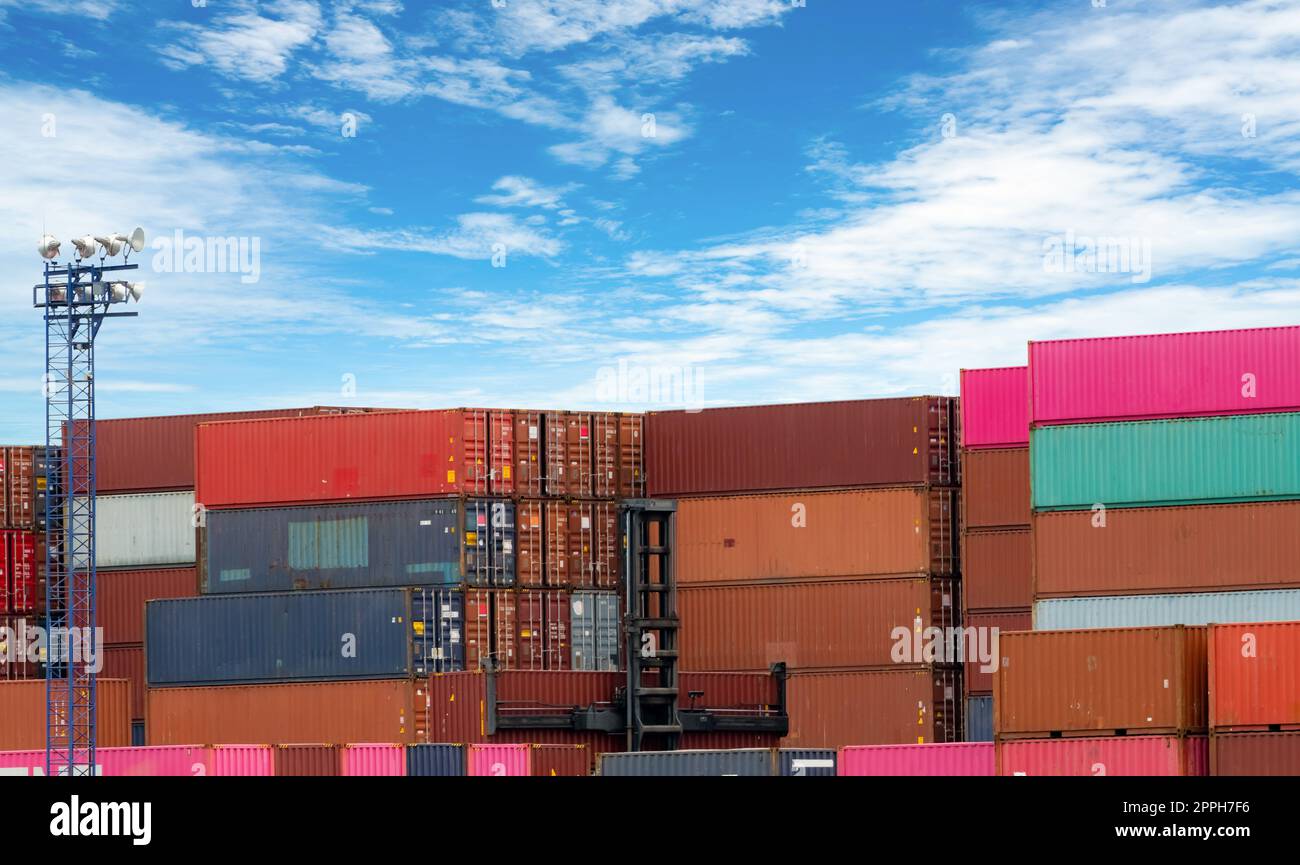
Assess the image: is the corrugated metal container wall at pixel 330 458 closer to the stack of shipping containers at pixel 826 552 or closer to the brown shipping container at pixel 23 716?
the stack of shipping containers at pixel 826 552

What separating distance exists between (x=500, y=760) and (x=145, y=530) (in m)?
21.8

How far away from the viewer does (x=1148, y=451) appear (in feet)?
143

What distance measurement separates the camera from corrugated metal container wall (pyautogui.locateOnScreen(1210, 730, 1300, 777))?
3509 cm

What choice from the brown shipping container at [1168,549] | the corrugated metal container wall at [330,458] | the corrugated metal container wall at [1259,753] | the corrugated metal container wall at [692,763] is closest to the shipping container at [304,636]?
the corrugated metal container wall at [330,458]

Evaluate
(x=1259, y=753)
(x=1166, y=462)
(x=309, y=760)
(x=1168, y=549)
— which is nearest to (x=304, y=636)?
(x=309, y=760)

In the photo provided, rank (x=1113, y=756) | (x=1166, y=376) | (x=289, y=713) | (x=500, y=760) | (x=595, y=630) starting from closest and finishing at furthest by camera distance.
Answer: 1. (x=1113, y=756)
2. (x=500, y=760)
3. (x=1166, y=376)
4. (x=289, y=713)
5. (x=595, y=630)

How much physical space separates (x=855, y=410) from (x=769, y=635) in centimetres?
691

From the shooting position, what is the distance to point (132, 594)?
5816cm

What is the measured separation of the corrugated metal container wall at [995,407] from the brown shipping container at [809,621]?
434 cm

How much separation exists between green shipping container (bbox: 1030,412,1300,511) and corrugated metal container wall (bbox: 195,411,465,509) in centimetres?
1574

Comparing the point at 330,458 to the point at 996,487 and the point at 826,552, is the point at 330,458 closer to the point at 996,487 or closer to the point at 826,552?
the point at 826,552

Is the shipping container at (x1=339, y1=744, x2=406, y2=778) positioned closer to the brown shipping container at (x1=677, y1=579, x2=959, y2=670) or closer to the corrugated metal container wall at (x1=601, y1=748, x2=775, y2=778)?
the corrugated metal container wall at (x1=601, y1=748, x2=775, y2=778)

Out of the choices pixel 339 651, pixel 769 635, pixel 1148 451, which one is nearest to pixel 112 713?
pixel 339 651
